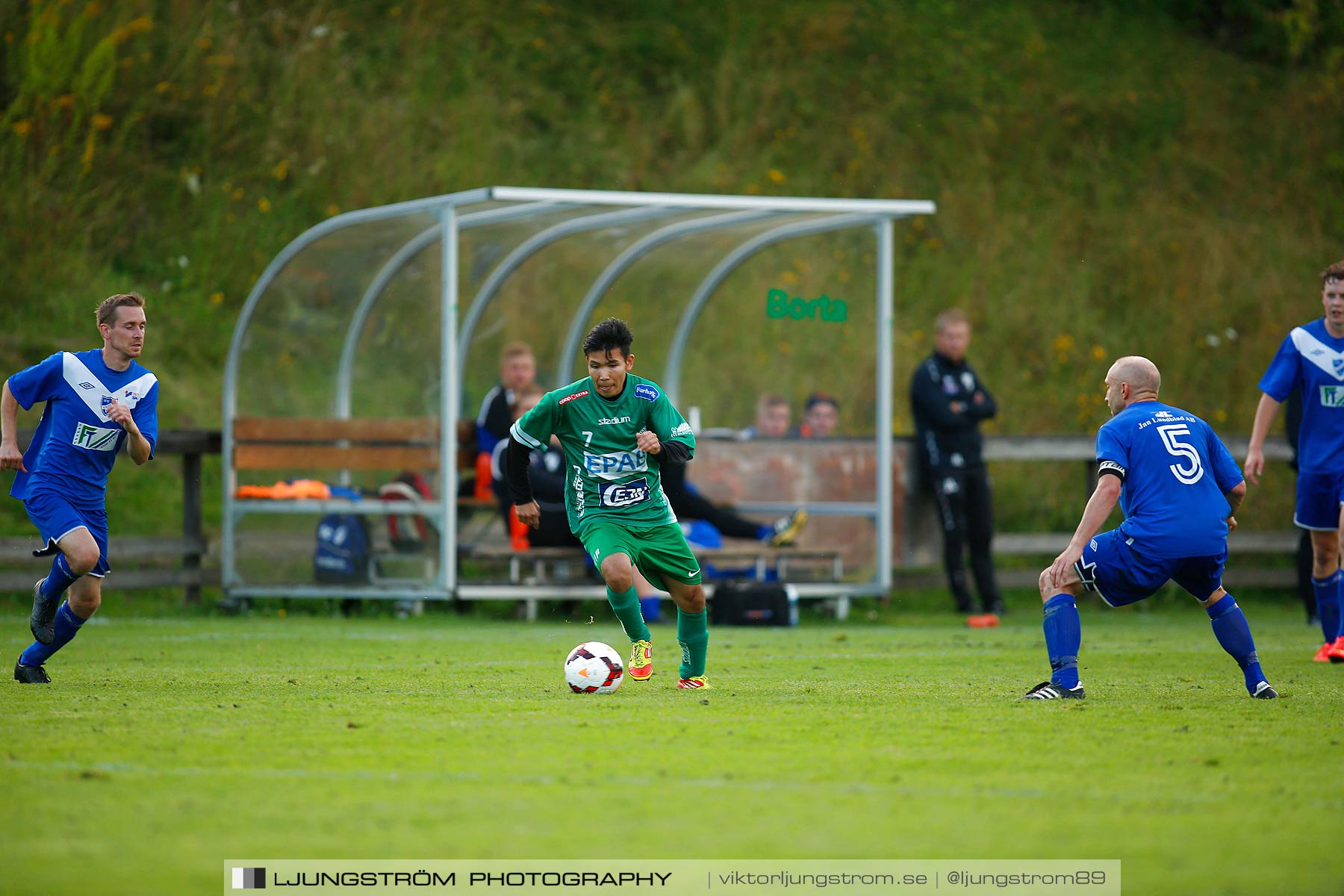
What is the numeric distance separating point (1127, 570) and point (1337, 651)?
290 centimetres

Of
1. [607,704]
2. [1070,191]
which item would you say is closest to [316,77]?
[1070,191]

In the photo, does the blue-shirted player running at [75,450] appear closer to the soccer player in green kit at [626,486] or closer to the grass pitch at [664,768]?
the grass pitch at [664,768]

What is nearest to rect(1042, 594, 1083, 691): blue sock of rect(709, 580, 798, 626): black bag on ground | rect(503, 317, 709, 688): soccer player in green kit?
rect(503, 317, 709, 688): soccer player in green kit

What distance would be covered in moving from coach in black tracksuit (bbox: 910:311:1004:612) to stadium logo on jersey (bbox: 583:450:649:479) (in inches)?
242

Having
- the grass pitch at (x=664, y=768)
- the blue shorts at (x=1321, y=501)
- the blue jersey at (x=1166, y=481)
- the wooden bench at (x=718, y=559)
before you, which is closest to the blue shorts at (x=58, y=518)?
the grass pitch at (x=664, y=768)

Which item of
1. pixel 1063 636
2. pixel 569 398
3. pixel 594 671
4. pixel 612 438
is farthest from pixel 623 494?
pixel 1063 636

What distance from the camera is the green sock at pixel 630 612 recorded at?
788 cm

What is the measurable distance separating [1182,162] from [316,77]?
11.9m

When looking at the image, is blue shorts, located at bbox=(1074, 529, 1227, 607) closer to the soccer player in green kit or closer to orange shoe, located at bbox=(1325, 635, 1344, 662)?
the soccer player in green kit

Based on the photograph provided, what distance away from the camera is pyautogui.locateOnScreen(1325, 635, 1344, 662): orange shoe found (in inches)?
364

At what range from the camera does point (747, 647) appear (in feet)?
34.3

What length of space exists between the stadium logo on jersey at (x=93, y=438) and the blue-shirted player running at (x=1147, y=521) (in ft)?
15.0

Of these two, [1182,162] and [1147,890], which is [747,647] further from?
[1182,162]

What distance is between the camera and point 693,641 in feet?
26.1
